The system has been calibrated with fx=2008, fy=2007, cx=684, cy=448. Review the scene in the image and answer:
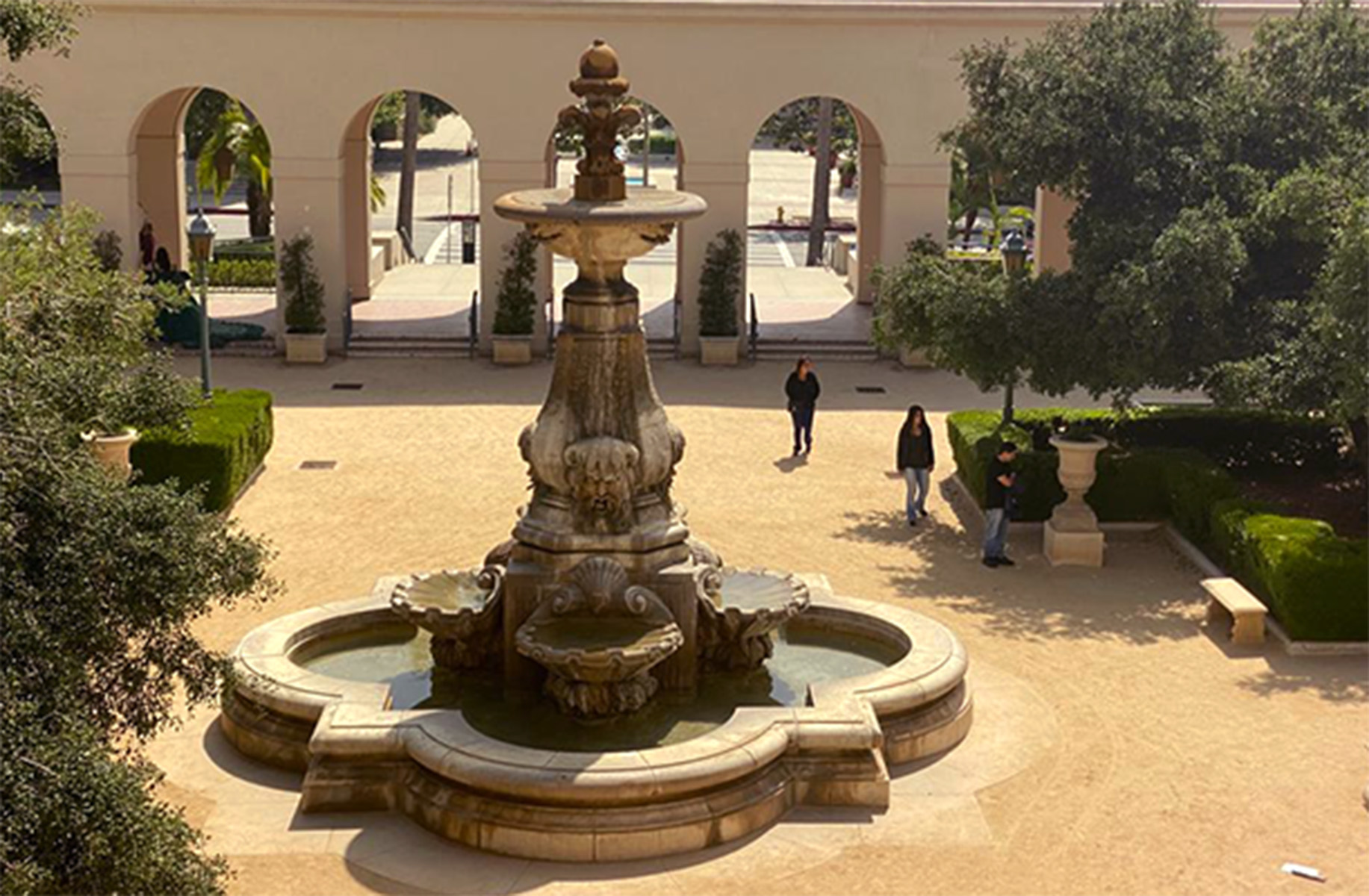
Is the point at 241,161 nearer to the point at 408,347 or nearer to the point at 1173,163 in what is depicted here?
the point at 408,347

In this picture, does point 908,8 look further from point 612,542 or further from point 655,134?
point 655,134

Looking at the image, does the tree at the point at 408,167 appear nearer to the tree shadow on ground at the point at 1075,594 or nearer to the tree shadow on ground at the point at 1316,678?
the tree shadow on ground at the point at 1075,594

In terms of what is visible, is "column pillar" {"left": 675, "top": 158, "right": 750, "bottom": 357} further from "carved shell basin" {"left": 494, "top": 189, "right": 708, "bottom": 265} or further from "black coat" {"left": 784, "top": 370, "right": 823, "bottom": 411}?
"carved shell basin" {"left": 494, "top": 189, "right": 708, "bottom": 265}

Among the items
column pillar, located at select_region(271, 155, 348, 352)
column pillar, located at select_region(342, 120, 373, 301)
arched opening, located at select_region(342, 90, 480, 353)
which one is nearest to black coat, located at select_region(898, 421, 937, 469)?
arched opening, located at select_region(342, 90, 480, 353)

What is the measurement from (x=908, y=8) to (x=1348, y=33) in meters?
10.7

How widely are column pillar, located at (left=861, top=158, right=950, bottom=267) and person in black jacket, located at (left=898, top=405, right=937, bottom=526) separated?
398 inches

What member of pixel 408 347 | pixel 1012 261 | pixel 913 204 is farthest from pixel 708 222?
pixel 1012 261

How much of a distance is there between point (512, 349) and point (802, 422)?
25.0 ft

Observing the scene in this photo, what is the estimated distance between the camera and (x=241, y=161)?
4253cm

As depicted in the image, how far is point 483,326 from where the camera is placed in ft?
106

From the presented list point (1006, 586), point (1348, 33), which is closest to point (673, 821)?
point (1006, 586)

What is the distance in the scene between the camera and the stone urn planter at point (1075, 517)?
20594 mm

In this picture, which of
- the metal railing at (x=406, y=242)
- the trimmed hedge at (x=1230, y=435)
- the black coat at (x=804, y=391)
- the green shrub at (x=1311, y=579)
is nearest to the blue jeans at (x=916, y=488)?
the trimmed hedge at (x=1230, y=435)

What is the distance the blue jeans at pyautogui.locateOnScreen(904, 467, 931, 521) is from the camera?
72.3 ft
